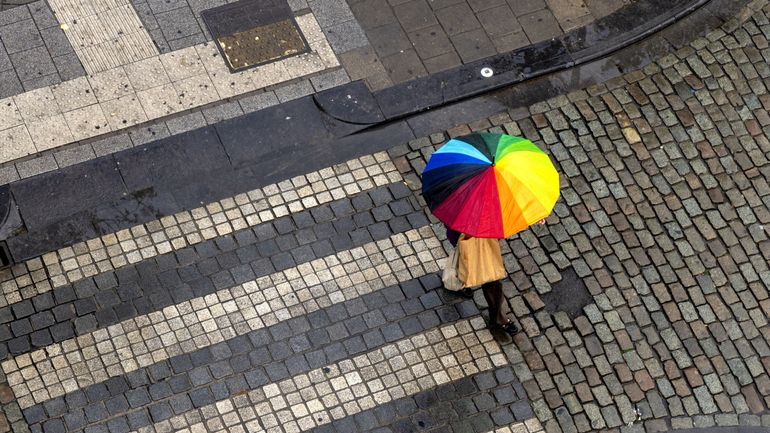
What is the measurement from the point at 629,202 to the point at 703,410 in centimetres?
210

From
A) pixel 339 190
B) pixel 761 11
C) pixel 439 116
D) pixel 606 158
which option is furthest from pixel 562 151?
pixel 761 11

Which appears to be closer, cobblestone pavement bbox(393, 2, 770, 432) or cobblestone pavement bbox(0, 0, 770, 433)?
cobblestone pavement bbox(0, 0, 770, 433)

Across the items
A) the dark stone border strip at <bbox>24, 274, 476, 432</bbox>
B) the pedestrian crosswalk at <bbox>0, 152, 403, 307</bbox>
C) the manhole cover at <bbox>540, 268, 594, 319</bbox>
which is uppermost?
the pedestrian crosswalk at <bbox>0, 152, 403, 307</bbox>

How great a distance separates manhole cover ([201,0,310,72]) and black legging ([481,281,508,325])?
3.48m

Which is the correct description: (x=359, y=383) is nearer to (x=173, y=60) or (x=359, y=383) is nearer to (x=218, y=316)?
(x=218, y=316)

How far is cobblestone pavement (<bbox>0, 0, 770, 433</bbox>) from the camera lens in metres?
8.73

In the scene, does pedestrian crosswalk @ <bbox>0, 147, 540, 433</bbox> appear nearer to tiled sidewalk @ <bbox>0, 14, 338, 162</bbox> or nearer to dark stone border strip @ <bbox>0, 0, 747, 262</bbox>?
dark stone border strip @ <bbox>0, 0, 747, 262</bbox>

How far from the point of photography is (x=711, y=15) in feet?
37.8

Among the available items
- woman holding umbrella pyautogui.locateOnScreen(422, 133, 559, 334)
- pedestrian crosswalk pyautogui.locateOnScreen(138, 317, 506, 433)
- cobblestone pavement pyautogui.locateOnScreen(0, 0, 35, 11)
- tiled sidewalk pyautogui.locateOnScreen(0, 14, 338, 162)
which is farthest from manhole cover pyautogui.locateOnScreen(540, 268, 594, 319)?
cobblestone pavement pyautogui.locateOnScreen(0, 0, 35, 11)

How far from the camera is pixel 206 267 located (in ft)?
30.8

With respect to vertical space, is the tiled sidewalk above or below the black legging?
above

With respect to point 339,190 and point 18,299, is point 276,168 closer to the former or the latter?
point 339,190

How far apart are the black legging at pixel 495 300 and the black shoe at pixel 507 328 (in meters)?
0.05

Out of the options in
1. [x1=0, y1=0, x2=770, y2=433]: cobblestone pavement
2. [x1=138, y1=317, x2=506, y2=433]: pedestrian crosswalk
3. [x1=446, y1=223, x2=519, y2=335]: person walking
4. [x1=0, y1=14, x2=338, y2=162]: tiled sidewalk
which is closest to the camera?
[x1=446, y1=223, x2=519, y2=335]: person walking
